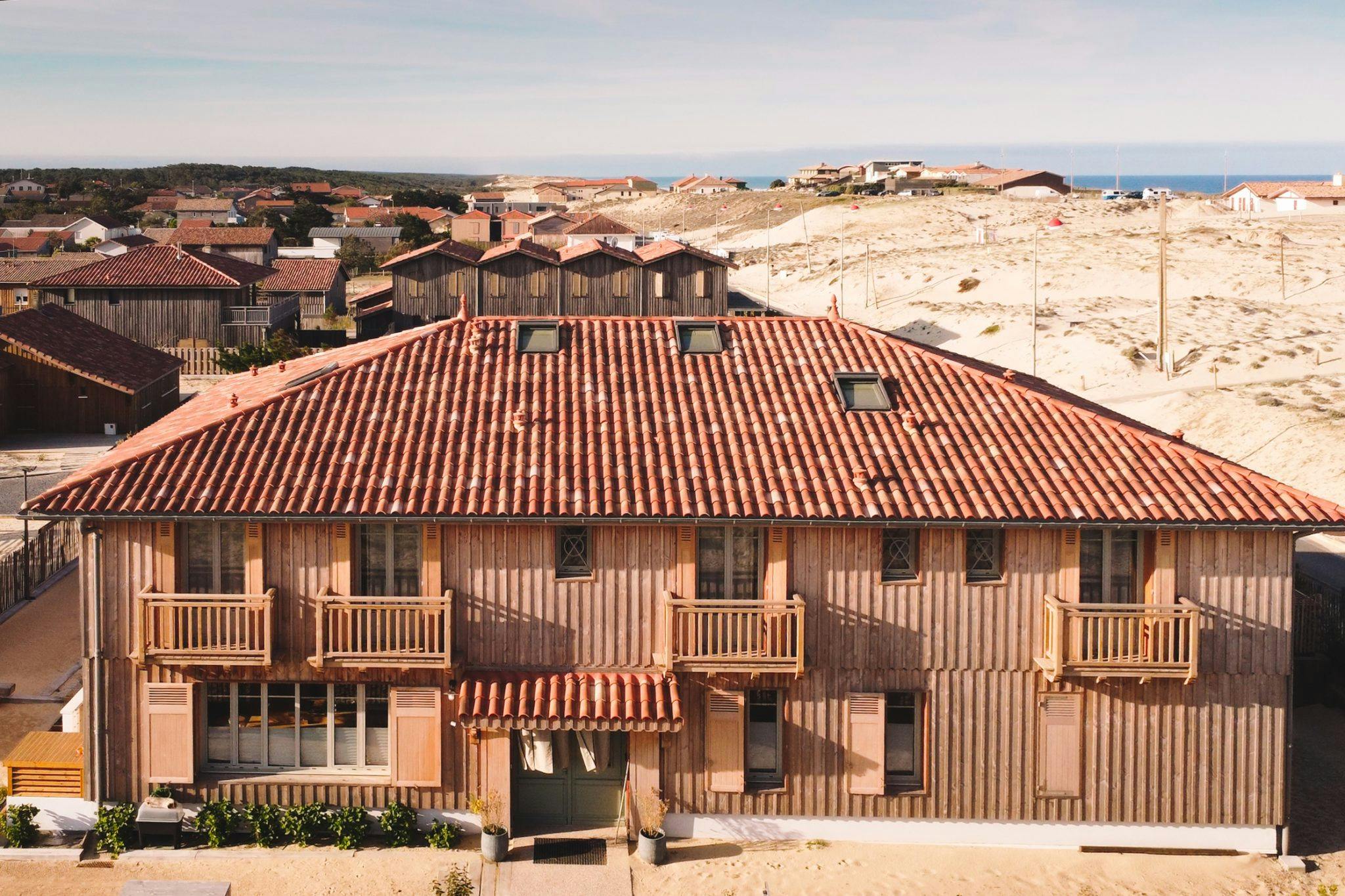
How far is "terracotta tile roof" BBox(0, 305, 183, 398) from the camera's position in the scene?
1684 inches

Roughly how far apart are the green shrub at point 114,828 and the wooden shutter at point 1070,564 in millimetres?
12128

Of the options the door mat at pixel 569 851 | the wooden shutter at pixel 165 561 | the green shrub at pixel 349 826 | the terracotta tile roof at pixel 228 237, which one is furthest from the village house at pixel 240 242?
the door mat at pixel 569 851

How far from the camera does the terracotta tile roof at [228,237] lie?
296ft

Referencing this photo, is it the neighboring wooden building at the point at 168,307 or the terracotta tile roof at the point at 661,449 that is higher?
the neighboring wooden building at the point at 168,307

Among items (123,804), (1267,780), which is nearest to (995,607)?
(1267,780)

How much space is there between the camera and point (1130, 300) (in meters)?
63.7

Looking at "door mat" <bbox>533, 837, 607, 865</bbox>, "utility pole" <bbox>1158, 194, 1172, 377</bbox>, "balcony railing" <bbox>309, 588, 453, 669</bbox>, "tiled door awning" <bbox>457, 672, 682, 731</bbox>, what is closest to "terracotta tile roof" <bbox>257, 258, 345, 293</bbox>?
"utility pole" <bbox>1158, 194, 1172, 377</bbox>

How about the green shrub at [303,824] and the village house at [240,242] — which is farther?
the village house at [240,242]

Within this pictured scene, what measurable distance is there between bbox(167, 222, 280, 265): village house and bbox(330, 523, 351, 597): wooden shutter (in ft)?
253

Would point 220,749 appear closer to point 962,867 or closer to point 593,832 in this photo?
point 593,832

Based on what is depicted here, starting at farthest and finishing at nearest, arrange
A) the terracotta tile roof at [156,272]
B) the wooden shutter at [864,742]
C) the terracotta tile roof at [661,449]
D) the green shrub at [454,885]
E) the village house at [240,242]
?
1. the village house at [240,242]
2. the terracotta tile roof at [156,272]
3. the wooden shutter at [864,742]
4. the terracotta tile roof at [661,449]
5. the green shrub at [454,885]

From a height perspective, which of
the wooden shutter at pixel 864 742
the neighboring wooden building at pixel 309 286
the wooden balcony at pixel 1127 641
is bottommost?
the wooden shutter at pixel 864 742

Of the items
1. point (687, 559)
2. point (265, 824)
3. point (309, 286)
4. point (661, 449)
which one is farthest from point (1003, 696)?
point (309, 286)

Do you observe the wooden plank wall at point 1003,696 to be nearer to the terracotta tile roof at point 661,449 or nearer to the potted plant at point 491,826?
the terracotta tile roof at point 661,449
